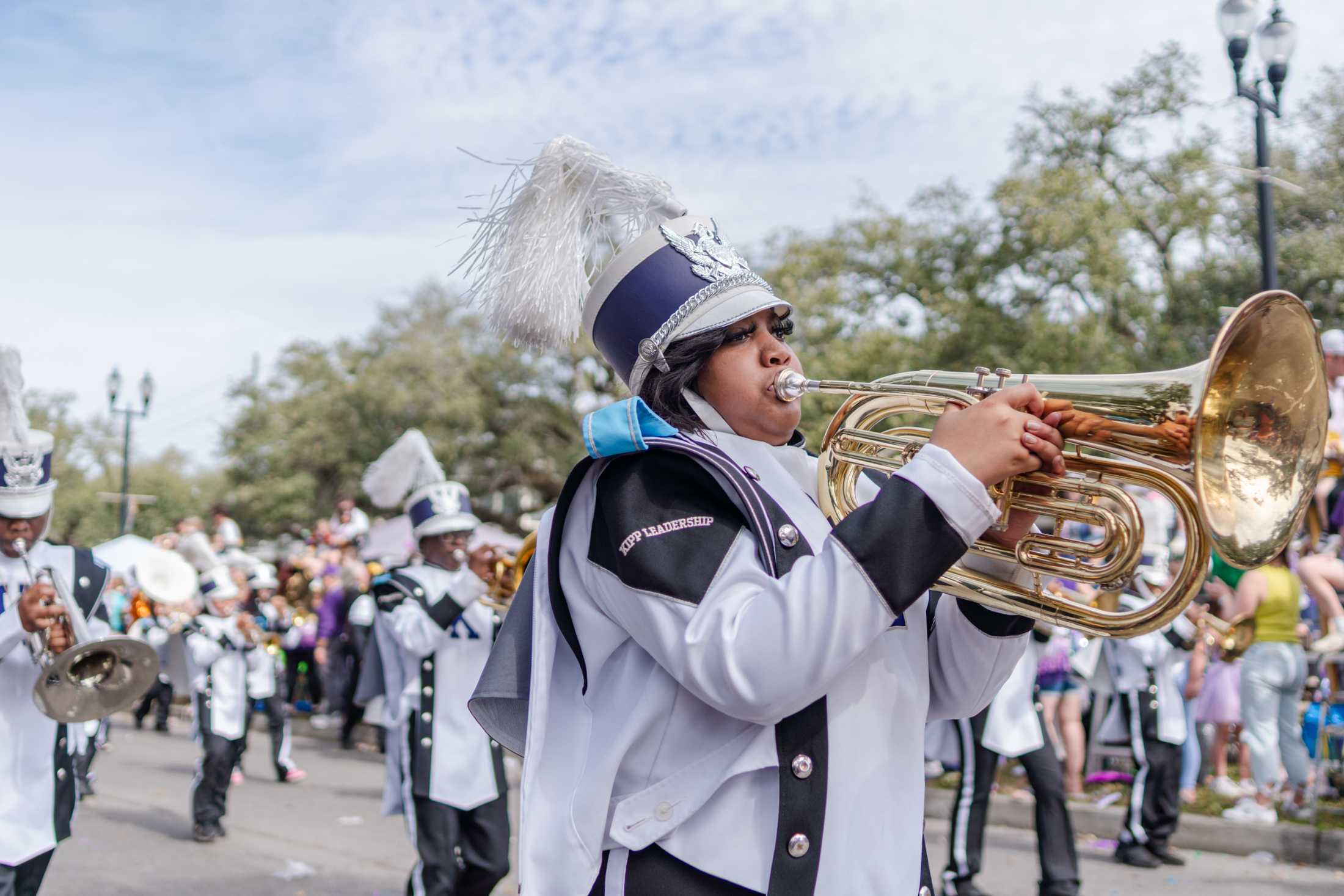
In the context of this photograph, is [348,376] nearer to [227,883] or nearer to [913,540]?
[227,883]

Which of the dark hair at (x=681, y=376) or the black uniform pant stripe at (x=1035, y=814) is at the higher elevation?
the dark hair at (x=681, y=376)

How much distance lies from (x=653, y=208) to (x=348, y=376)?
38.3 m

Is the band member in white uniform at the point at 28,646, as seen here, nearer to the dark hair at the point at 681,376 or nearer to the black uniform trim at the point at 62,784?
the black uniform trim at the point at 62,784

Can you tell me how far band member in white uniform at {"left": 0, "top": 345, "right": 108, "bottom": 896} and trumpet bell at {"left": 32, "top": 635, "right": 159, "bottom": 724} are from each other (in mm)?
95

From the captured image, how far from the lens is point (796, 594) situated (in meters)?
1.80

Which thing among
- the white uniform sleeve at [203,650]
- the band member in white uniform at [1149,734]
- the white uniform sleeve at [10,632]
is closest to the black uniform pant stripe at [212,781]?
the white uniform sleeve at [203,650]

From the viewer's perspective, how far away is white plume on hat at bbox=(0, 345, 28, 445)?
16.5ft

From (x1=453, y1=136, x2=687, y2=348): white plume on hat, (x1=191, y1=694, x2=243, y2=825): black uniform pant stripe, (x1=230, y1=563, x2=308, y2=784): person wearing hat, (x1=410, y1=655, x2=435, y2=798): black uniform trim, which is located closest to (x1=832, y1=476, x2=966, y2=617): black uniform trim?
(x1=453, y1=136, x2=687, y2=348): white plume on hat

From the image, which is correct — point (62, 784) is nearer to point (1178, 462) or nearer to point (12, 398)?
point (12, 398)

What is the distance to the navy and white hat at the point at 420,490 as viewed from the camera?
675 cm

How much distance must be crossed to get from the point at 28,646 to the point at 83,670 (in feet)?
0.78

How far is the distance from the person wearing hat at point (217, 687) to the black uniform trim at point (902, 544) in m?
7.72

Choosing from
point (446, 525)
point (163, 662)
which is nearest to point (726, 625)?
point (446, 525)

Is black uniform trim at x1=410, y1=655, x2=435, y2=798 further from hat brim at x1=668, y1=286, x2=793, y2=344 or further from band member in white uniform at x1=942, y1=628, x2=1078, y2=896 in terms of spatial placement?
hat brim at x1=668, y1=286, x2=793, y2=344
